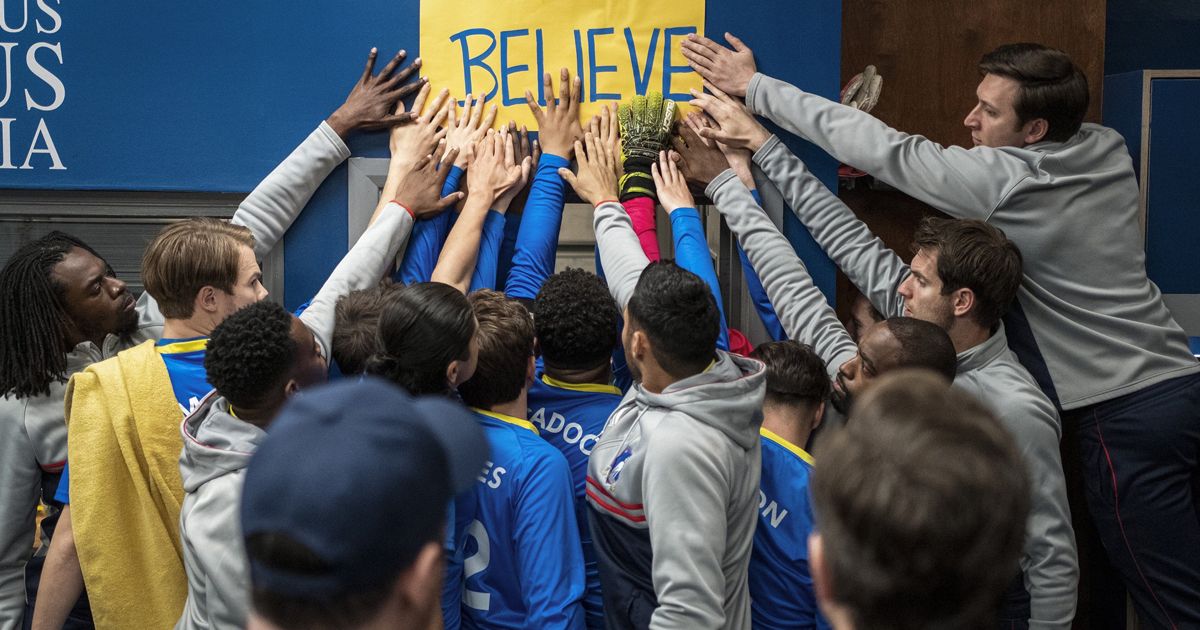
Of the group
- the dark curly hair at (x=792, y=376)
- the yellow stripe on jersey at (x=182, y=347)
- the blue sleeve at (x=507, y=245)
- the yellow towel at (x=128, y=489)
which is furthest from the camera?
the blue sleeve at (x=507, y=245)

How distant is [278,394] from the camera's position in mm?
1904

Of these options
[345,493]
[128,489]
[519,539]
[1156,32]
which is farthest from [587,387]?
[1156,32]

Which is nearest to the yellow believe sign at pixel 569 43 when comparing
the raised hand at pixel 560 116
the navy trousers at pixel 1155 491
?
the raised hand at pixel 560 116

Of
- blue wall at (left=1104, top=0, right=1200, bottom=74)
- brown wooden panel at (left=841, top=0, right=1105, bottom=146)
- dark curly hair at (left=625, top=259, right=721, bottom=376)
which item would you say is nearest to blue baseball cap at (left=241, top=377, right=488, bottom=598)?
dark curly hair at (left=625, top=259, right=721, bottom=376)

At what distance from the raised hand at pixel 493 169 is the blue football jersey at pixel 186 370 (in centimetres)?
89

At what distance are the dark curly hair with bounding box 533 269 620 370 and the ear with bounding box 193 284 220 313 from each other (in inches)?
28.2

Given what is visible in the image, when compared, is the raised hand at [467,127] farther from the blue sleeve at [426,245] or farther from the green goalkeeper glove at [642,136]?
the green goalkeeper glove at [642,136]

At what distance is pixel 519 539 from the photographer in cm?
205

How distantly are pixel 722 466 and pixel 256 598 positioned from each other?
105 centimetres

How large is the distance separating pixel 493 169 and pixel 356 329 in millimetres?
706

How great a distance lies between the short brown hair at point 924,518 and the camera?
0.99m

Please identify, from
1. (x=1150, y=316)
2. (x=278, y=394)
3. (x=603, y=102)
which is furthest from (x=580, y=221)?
(x=278, y=394)

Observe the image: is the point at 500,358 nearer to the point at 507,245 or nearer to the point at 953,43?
the point at 507,245

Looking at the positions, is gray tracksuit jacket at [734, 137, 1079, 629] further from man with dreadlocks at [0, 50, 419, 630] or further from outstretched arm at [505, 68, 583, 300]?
man with dreadlocks at [0, 50, 419, 630]
